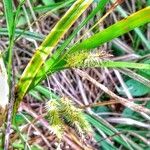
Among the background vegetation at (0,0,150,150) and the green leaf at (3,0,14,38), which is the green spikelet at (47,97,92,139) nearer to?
the background vegetation at (0,0,150,150)

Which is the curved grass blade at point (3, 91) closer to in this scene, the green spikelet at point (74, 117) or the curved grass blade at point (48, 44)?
the curved grass blade at point (48, 44)

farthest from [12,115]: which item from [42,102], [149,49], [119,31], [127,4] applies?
[127,4]

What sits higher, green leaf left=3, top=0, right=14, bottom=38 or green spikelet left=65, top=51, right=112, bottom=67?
green leaf left=3, top=0, right=14, bottom=38

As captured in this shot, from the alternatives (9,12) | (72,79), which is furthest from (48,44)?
(72,79)

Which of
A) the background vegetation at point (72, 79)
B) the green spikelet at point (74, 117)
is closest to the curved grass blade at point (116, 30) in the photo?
the background vegetation at point (72, 79)

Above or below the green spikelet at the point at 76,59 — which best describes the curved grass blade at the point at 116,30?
above

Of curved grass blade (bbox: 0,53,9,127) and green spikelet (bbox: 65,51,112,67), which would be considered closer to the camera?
green spikelet (bbox: 65,51,112,67)

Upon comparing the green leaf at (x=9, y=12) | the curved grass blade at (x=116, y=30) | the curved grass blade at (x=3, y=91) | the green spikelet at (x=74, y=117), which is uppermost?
the green leaf at (x=9, y=12)

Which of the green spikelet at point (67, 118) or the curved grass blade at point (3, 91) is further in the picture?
the curved grass blade at point (3, 91)

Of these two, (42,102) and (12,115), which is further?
(42,102)

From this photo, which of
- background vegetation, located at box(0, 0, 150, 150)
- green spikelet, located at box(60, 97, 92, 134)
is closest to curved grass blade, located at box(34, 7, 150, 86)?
background vegetation, located at box(0, 0, 150, 150)

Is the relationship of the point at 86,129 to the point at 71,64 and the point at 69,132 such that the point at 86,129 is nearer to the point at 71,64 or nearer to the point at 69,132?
the point at 71,64
